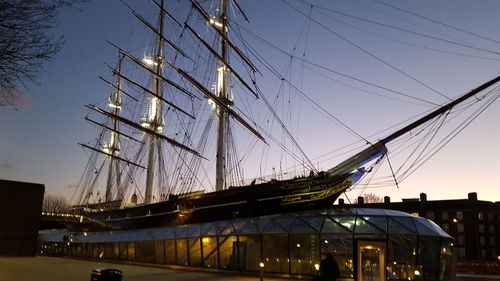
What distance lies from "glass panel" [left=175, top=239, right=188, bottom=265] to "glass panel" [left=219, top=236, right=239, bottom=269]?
3338mm

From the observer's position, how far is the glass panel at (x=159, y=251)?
29.9 meters

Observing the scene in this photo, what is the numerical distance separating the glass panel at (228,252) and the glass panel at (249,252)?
22cm

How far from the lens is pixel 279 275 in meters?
22.9

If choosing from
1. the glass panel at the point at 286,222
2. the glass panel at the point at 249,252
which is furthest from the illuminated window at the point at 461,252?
the glass panel at the point at 249,252

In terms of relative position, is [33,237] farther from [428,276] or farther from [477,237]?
[477,237]

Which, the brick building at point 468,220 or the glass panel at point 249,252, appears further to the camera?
the brick building at point 468,220

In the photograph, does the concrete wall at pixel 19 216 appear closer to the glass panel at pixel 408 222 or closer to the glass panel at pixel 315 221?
the glass panel at pixel 315 221

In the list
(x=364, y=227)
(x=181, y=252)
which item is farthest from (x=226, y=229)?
(x=364, y=227)

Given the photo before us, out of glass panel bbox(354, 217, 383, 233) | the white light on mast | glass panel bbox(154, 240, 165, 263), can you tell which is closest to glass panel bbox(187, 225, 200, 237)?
glass panel bbox(154, 240, 165, 263)

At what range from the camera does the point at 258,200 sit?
27125mm

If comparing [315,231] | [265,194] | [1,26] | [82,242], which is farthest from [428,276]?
[82,242]

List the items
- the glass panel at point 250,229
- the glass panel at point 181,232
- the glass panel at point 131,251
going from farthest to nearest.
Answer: the glass panel at point 131,251
the glass panel at point 181,232
the glass panel at point 250,229

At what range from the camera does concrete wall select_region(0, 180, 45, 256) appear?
3406 centimetres

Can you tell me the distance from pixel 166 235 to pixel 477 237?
62.6 m
